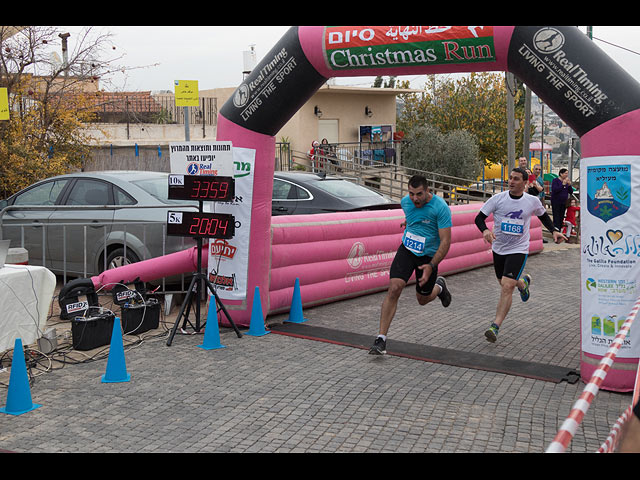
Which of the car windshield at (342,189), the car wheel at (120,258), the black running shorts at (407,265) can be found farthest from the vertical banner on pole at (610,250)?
the car windshield at (342,189)

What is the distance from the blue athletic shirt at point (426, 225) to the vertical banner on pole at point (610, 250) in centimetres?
154

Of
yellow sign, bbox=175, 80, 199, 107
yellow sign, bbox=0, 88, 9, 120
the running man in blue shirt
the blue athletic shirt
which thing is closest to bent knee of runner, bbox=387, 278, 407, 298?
the running man in blue shirt

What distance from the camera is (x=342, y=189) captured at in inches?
494

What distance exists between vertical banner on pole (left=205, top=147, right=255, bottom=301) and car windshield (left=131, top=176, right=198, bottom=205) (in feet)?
4.70

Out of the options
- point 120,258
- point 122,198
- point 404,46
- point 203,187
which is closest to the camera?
point 404,46

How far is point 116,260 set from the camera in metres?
9.66

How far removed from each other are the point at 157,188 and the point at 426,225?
174 inches

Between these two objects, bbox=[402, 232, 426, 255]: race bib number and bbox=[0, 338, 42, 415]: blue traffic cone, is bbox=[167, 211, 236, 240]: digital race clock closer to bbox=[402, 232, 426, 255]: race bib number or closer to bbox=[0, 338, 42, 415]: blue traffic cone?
bbox=[402, 232, 426, 255]: race bib number

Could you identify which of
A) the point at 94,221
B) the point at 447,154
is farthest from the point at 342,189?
the point at 447,154

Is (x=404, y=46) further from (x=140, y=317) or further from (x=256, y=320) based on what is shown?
(x=140, y=317)

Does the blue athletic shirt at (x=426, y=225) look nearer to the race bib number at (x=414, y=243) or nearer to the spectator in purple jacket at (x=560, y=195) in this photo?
the race bib number at (x=414, y=243)

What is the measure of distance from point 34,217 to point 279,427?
6.64 meters

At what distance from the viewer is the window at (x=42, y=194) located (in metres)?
10.5
